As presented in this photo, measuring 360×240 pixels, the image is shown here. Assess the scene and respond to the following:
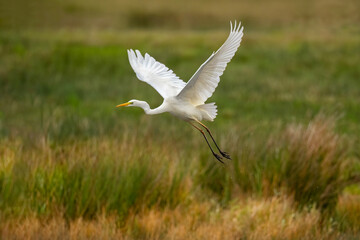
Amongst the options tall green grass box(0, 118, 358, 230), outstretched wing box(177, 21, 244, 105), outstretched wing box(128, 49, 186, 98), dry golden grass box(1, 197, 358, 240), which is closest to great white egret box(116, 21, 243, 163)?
outstretched wing box(177, 21, 244, 105)

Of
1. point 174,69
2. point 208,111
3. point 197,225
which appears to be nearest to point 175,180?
point 197,225

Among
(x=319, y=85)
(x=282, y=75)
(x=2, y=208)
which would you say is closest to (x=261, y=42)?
(x=282, y=75)

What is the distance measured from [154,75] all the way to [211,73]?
0.88 m

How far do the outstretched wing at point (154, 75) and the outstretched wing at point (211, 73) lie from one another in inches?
16.8

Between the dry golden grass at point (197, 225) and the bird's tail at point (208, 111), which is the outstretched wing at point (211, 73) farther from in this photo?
the dry golden grass at point (197, 225)

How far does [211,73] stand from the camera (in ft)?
14.0

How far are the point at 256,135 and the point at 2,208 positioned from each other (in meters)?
3.45

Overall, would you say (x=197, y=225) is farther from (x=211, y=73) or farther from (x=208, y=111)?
(x=211, y=73)

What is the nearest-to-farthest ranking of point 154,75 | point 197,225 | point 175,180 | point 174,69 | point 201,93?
1. point 201,93
2. point 154,75
3. point 197,225
4. point 175,180
5. point 174,69

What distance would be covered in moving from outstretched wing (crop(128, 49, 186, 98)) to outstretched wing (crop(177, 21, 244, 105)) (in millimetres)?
428

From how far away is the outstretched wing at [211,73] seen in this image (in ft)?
13.5

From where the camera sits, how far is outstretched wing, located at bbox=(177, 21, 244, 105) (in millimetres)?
4105

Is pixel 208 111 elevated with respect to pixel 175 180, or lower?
elevated

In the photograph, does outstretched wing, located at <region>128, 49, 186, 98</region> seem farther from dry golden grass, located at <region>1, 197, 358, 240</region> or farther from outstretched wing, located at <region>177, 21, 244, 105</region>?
dry golden grass, located at <region>1, 197, 358, 240</region>
